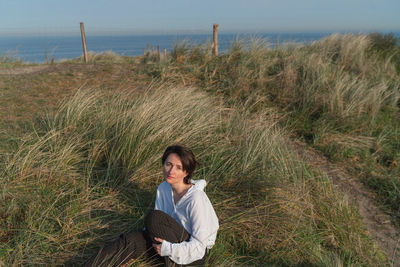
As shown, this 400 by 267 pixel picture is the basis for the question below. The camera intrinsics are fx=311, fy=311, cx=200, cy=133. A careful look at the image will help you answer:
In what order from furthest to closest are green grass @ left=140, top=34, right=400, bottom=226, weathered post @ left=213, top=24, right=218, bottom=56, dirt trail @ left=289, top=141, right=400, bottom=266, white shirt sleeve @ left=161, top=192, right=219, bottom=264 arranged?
weathered post @ left=213, top=24, right=218, bottom=56 → green grass @ left=140, top=34, right=400, bottom=226 → dirt trail @ left=289, top=141, right=400, bottom=266 → white shirt sleeve @ left=161, top=192, right=219, bottom=264

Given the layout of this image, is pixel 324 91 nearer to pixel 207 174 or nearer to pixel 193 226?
pixel 207 174

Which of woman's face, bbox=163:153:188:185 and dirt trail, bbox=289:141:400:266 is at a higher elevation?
woman's face, bbox=163:153:188:185

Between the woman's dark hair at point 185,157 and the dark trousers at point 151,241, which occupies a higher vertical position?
the woman's dark hair at point 185,157

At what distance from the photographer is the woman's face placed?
2.11 meters

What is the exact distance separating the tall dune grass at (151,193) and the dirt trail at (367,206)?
0.30 metres

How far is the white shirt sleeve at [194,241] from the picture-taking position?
1956 millimetres

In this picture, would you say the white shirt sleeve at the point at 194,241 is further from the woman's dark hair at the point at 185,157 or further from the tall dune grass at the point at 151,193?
the tall dune grass at the point at 151,193

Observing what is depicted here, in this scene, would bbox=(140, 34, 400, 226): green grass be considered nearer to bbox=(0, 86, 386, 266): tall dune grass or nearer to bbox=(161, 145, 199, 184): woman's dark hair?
bbox=(0, 86, 386, 266): tall dune grass

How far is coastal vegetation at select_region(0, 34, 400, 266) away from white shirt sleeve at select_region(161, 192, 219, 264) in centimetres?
39

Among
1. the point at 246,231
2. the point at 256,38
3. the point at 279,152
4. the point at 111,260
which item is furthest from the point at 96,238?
the point at 256,38

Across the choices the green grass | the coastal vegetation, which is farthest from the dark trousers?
the green grass

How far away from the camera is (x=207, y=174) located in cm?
319

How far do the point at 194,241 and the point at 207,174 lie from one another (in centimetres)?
125

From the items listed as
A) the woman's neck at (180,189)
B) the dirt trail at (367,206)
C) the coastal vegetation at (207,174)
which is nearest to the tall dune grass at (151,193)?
the coastal vegetation at (207,174)
